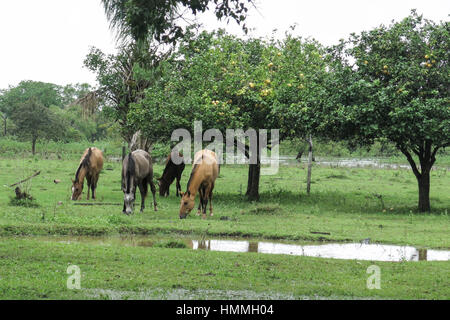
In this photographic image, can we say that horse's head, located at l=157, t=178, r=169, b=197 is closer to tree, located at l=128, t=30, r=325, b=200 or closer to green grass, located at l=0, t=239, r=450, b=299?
tree, located at l=128, t=30, r=325, b=200

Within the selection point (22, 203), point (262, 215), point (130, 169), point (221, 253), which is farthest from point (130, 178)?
point (221, 253)

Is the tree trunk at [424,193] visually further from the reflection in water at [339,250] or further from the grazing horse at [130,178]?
the grazing horse at [130,178]

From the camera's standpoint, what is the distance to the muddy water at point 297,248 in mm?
11016

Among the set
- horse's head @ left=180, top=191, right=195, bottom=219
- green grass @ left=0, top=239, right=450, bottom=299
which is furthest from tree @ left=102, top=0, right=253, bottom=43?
horse's head @ left=180, top=191, right=195, bottom=219

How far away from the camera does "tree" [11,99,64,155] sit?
49.7 metres

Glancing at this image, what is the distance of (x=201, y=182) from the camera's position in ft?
53.9

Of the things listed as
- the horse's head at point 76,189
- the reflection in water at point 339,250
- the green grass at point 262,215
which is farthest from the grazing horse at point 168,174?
the reflection in water at point 339,250

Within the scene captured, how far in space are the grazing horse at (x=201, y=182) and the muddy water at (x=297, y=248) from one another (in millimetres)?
3259

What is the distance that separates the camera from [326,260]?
9.84 m

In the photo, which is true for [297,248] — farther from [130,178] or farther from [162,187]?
[162,187]

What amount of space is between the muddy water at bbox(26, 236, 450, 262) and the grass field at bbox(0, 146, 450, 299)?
550mm
